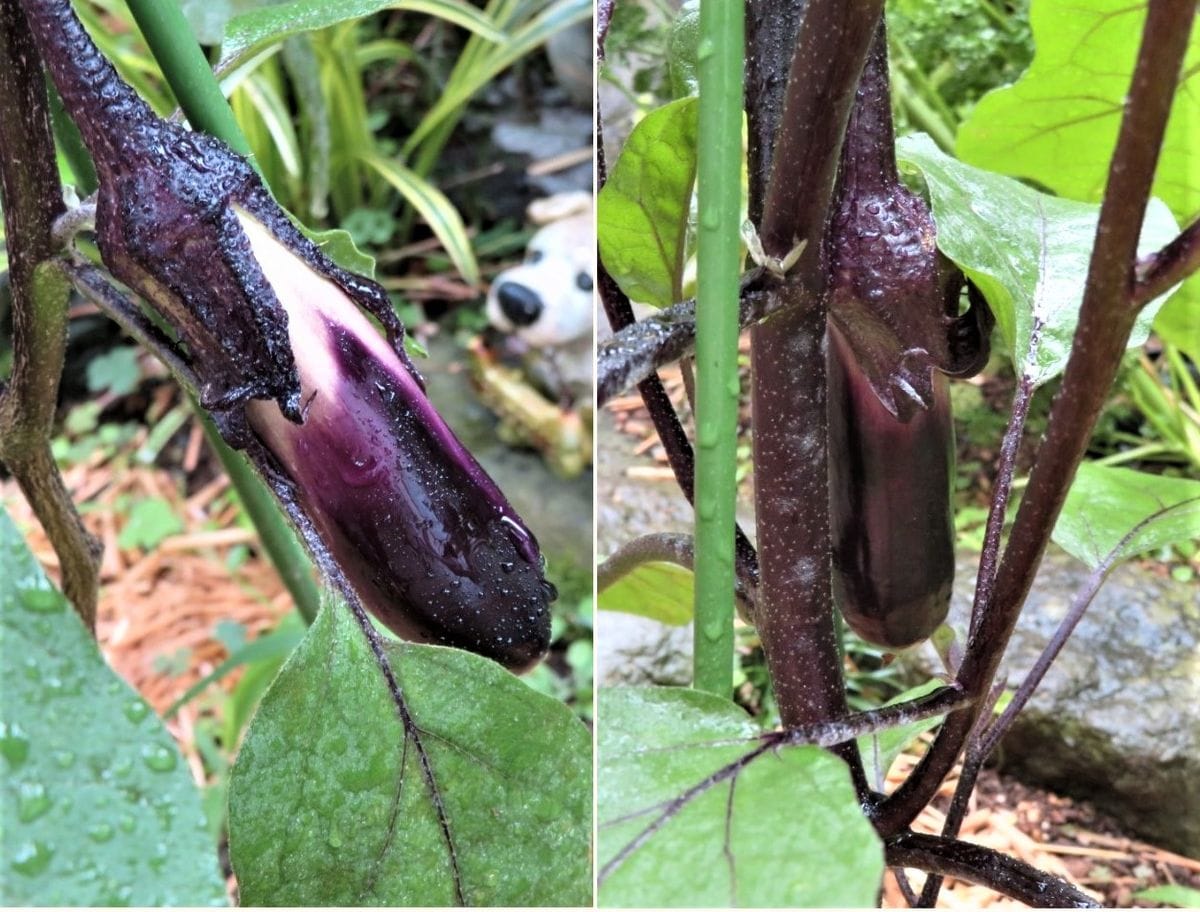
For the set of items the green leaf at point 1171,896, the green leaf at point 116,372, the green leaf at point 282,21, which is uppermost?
the green leaf at point 282,21

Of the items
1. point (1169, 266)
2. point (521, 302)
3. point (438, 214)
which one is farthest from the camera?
point (438, 214)

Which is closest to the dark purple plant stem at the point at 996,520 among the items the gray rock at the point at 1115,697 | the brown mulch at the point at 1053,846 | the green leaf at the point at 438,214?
the brown mulch at the point at 1053,846

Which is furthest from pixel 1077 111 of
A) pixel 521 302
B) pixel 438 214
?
pixel 438 214

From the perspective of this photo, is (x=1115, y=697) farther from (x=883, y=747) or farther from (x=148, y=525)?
(x=148, y=525)

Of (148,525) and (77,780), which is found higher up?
(77,780)

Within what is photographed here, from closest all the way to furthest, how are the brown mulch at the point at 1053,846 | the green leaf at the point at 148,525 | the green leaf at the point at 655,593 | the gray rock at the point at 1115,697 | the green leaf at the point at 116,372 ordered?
the green leaf at the point at 655,593 → the brown mulch at the point at 1053,846 → the gray rock at the point at 1115,697 → the green leaf at the point at 148,525 → the green leaf at the point at 116,372

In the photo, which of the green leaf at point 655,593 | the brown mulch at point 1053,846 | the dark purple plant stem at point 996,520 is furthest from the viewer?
the brown mulch at point 1053,846

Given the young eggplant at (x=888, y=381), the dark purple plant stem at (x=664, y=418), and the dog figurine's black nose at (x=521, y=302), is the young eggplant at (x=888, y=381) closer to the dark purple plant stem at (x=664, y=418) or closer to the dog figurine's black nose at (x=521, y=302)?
the dark purple plant stem at (x=664, y=418)

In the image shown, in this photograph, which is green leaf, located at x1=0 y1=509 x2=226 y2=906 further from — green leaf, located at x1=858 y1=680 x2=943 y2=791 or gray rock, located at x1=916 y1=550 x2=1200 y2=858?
gray rock, located at x1=916 y1=550 x2=1200 y2=858
